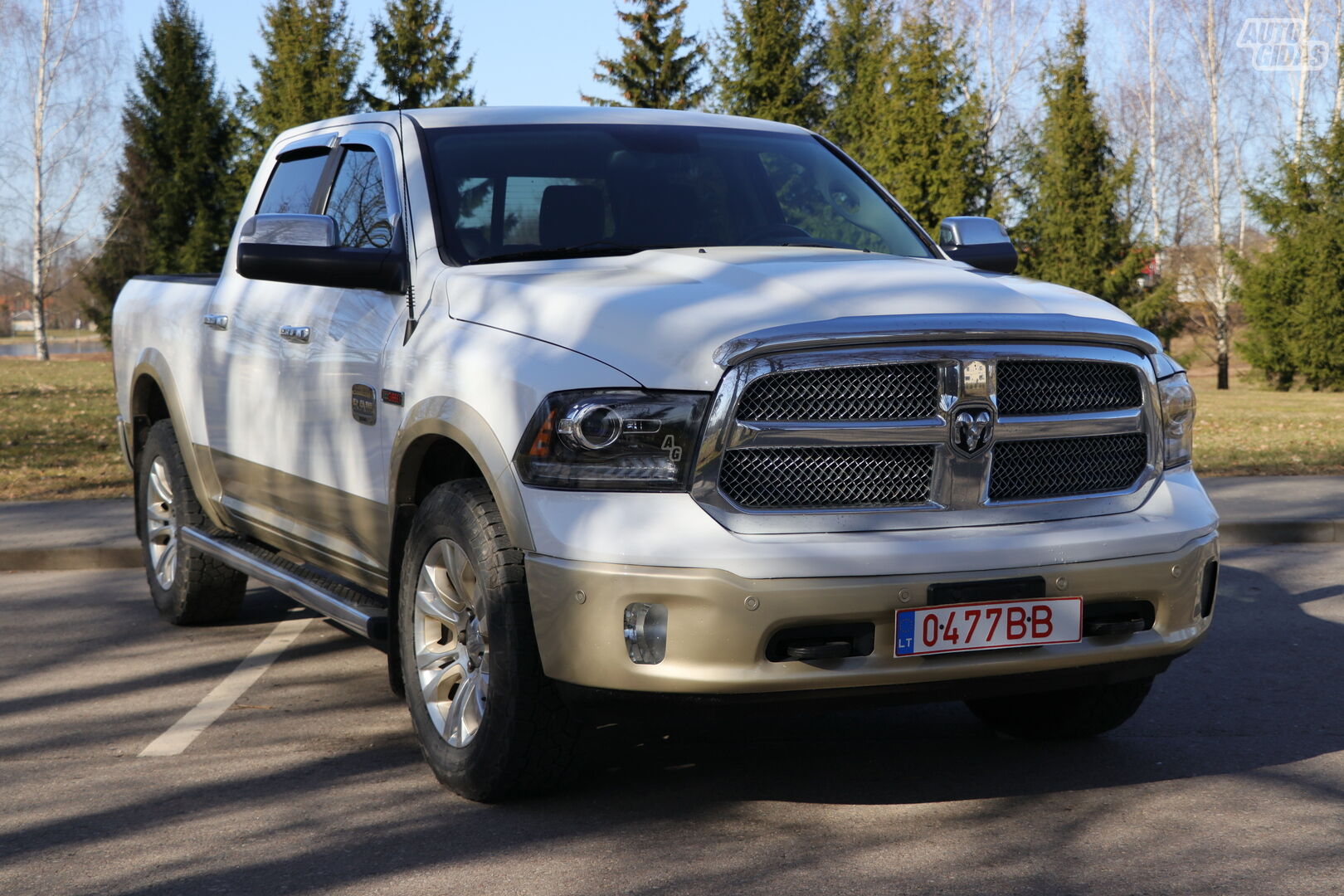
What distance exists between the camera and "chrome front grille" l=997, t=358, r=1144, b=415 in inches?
151

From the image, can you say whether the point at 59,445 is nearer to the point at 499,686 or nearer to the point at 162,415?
the point at 162,415

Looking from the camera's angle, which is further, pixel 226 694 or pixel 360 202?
pixel 226 694

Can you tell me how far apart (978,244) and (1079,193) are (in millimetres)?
30664

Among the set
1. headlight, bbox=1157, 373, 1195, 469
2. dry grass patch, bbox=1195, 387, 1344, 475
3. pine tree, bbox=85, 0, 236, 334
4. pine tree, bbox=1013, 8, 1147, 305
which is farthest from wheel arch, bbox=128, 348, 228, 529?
pine tree, bbox=85, 0, 236, 334

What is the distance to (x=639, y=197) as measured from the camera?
500 cm

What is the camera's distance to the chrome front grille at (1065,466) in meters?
3.83

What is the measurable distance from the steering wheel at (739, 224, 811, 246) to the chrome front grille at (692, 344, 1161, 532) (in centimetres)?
137

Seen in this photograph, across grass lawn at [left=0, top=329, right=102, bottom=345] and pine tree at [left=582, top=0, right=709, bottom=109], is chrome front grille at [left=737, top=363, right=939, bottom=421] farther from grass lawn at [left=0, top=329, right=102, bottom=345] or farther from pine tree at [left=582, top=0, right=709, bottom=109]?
grass lawn at [left=0, top=329, right=102, bottom=345]

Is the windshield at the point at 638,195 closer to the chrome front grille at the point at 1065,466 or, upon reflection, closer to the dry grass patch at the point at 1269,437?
the chrome front grille at the point at 1065,466

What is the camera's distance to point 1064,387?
3.92 m

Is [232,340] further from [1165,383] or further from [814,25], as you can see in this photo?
[814,25]

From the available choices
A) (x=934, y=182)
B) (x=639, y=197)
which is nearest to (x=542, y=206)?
(x=639, y=197)

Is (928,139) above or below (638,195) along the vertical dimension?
above

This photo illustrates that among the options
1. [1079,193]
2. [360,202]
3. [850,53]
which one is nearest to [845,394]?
[360,202]
